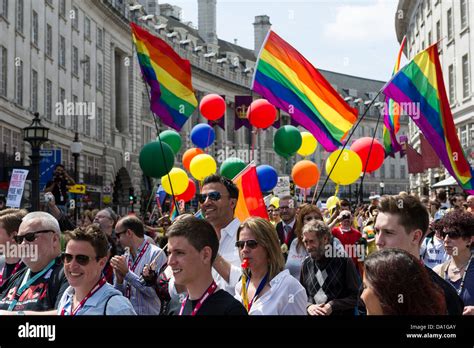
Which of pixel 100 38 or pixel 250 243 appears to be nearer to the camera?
pixel 250 243

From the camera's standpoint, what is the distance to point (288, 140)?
15.3m

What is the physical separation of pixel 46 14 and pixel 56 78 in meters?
3.21

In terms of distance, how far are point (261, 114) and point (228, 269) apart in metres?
10.6

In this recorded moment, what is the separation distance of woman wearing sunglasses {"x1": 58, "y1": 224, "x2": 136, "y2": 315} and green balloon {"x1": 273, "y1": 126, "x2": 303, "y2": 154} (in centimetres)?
1117

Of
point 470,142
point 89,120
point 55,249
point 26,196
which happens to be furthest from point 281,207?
point 89,120

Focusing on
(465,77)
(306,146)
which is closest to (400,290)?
(306,146)

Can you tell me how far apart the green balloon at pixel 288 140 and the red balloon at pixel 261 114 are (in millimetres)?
401

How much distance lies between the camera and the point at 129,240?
6.92m

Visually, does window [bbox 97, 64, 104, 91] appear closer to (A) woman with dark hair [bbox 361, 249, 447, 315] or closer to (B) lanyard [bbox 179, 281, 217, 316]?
(B) lanyard [bbox 179, 281, 217, 316]

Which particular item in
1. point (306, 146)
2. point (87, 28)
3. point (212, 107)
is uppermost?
point (87, 28)

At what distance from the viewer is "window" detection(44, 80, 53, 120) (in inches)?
1300

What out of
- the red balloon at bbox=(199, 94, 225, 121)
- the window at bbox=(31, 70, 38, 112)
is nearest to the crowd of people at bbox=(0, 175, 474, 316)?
the red balloon at bbox=(199, 94, 225, 121)

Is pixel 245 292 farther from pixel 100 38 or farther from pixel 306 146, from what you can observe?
pixel 100 38

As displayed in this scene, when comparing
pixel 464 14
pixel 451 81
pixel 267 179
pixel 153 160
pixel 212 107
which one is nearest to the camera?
pixel 153 160
